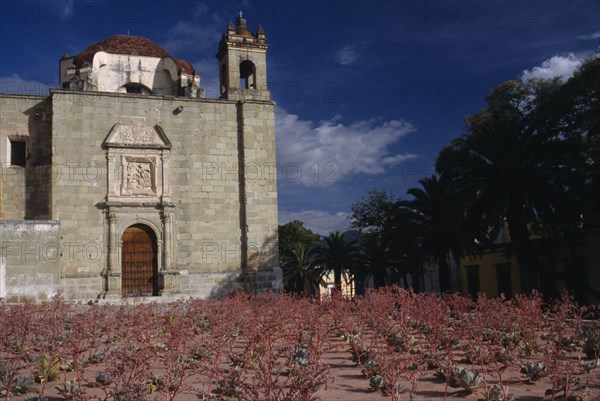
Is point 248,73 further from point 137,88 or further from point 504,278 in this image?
point 504,278

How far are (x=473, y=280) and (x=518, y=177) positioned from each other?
12.5 m

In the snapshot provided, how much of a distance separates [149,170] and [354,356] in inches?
477

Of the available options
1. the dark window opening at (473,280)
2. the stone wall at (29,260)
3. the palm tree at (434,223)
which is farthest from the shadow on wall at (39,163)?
the dark window opening at (473,280)

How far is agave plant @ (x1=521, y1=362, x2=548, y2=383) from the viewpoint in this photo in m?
6.99

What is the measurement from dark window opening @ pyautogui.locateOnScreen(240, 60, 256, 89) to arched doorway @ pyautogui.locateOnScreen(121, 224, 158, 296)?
6.34 m

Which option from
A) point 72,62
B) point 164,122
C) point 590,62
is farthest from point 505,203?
point 72,62

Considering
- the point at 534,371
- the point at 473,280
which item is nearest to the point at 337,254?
the point at 473,280

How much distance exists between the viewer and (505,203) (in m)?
18.2

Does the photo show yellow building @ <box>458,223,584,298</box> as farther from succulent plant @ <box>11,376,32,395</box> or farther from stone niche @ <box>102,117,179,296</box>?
succulent plant @ <box>11,376,32,395</box>

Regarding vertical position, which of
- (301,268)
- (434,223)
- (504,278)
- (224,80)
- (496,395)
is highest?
(224,80)

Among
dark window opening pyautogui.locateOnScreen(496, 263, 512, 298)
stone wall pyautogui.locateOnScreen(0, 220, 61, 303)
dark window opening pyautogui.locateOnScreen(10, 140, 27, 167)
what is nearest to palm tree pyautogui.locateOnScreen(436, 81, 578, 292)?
dark window opening pyautogui.locateOnScreen(496, 263, 512, 298)

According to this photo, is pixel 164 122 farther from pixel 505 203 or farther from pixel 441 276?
pixel 441 276

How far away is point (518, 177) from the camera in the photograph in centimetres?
1808

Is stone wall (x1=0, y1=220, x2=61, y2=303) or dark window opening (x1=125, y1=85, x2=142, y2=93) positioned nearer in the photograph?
stone wall (x1=0, y1=220, x2=61, y2=303)
